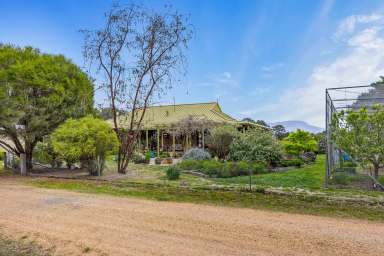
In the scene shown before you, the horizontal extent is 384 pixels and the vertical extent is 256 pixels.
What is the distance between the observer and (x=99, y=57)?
44.0 ft

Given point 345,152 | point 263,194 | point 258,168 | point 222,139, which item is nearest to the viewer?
point 263,194

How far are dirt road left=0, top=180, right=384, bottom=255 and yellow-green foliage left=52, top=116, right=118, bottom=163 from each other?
16.9ft

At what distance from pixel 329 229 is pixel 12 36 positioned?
1577 cm

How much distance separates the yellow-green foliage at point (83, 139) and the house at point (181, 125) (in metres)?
8.33

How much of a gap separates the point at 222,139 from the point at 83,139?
8175 millimetres

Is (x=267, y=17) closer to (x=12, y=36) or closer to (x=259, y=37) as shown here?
(x=259, y=37)

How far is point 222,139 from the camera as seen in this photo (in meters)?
17.7

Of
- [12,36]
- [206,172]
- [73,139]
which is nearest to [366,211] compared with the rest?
[206,172]

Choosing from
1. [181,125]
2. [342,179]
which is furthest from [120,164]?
[342,179]

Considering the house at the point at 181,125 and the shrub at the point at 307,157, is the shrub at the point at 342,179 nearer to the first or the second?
the shrub at the point at 307,157

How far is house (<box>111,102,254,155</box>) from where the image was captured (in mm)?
21062

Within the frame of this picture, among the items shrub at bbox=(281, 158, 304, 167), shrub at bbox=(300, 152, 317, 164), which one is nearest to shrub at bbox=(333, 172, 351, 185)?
shrub at bbox=(281, 158, 304, 167)

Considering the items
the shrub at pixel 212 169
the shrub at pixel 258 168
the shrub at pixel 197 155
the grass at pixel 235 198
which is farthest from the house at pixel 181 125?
the grass at pixel 235 198

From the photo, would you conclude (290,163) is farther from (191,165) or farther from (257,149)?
(191,165)
